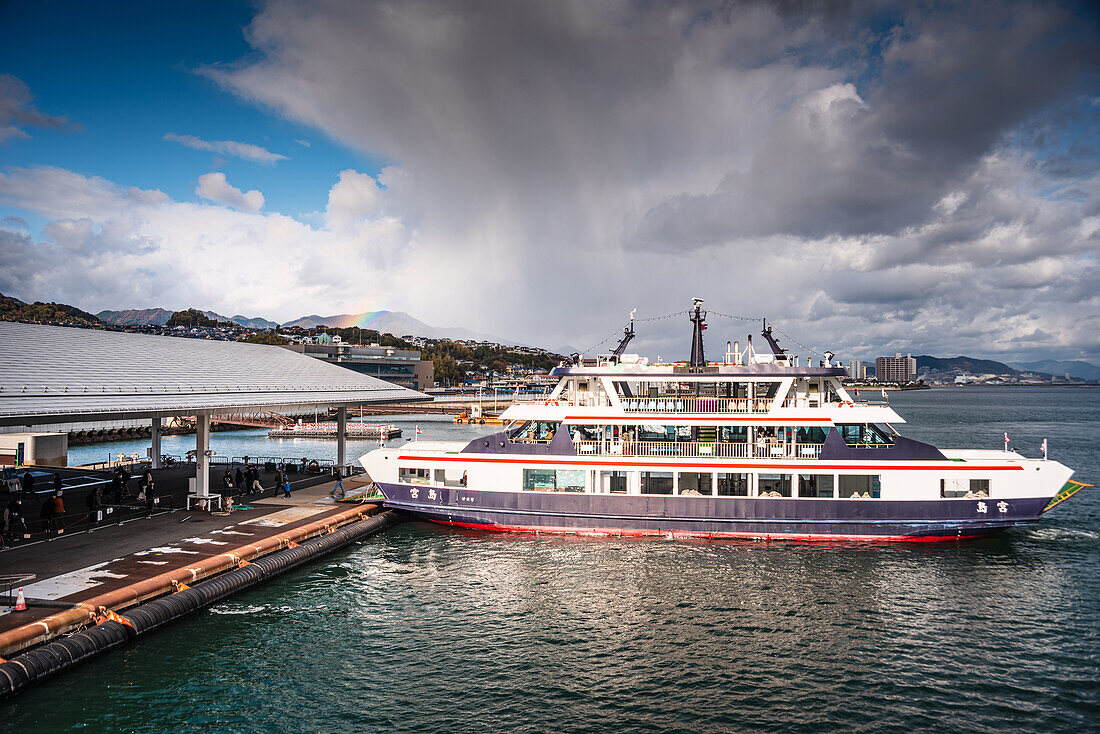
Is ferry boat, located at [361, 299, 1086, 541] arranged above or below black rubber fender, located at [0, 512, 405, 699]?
above

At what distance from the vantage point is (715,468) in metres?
25.2

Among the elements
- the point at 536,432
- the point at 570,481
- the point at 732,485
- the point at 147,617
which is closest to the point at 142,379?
the point at 147,617

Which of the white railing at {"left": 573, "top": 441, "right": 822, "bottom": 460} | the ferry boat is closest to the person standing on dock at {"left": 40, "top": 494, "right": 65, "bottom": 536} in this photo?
the ferry boat

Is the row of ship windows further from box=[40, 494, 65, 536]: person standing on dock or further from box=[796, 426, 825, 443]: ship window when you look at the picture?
box=[40, 494, 65, 536]: person standing on dock

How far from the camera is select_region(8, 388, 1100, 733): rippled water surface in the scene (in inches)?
484

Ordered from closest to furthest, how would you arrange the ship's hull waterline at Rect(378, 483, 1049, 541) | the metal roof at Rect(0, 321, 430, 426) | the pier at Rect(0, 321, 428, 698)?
the pier at Rect(0, 321, 428, 698)
the metal roof at Rect(0, 321, 430, 426)
the ship's hull waterline at Rect(378, 483, 1049, 541)

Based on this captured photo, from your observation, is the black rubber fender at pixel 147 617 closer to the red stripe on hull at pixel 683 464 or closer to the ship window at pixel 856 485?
the red stripe on hull at pixel 683 464

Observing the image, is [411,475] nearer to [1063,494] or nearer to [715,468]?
[715,468]

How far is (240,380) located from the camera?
2805 centimetres

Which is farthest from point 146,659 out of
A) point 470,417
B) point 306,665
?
point 470,417

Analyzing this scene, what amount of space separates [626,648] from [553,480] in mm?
11347

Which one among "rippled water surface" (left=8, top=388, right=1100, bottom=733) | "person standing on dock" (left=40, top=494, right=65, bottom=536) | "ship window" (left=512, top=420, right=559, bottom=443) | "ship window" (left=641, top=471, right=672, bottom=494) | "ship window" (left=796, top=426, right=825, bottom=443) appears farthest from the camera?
"ship window" (left=512, top=420, right=559, bottom=443)

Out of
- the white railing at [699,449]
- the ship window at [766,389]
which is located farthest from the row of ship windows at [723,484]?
the ship window at [766,389]

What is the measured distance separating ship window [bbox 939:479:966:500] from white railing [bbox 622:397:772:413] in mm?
7246
